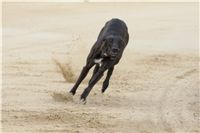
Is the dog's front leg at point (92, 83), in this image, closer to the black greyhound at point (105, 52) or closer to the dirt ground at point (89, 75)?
the black greyhound at point (105, 52)

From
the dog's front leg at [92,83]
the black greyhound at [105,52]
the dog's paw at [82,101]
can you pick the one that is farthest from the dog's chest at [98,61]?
the dog's paw at [82,101]

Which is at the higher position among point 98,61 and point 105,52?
point 105,52

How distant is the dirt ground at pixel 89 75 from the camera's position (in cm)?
780

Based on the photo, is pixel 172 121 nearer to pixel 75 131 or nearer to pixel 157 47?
pixel 75 131

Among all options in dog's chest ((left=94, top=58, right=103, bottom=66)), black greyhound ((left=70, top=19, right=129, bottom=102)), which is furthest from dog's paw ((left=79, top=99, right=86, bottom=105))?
dog's chest ((left=94, top=58, right=103, bottom=66))

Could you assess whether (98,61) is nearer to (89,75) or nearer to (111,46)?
(111,46)

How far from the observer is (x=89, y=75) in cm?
1137

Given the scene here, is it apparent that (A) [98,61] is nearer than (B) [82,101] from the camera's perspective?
No

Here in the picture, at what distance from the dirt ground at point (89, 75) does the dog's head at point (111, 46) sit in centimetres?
73

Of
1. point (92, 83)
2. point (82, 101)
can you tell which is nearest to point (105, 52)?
point (92, 83)

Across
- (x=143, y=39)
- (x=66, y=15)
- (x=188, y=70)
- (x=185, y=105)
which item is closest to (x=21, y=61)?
(x=188, y=70)

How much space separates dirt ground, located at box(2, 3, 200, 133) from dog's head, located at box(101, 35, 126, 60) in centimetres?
73

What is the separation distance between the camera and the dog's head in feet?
29.1

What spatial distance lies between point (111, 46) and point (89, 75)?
254 centimetres
